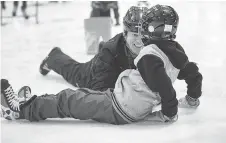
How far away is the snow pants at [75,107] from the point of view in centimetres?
198

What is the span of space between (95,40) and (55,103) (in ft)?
7.24

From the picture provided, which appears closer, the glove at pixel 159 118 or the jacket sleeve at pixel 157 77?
the jacket sleeve at pixel 157 77

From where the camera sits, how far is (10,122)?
2.10 metres

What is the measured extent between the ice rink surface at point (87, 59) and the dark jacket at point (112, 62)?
446mm

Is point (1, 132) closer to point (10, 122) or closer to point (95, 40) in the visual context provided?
point (10, 122)

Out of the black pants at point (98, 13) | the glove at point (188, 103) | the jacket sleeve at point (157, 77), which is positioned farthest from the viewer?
the black pants at point (98, 13)

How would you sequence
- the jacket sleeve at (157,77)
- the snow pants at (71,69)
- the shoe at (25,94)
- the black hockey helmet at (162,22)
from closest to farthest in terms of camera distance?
the jacket sleeve at (157,77), the black hockey helmet at (162,22), the shoe at (25,94), the snow pants at (71,69)

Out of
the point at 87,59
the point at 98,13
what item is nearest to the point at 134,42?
the point at 87,59

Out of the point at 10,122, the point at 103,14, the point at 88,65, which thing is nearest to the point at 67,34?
the point at 103,14

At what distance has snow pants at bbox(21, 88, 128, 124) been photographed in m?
1.98

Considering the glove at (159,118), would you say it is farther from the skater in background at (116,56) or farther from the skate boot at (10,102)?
the skate boot at (10,102)

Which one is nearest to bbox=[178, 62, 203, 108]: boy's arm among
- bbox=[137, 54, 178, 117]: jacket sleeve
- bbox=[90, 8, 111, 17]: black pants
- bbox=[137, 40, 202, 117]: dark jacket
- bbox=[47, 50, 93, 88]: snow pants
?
bbox=[137, 40, 202, 117]: dark jacket

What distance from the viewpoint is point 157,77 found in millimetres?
1816

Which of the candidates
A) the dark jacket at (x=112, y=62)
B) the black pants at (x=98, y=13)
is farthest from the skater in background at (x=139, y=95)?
the black pants at (x=98, y=13)
